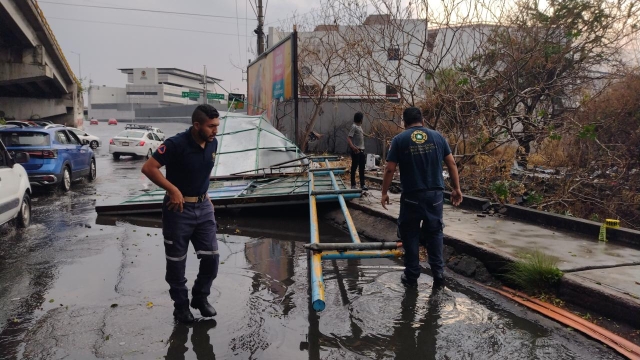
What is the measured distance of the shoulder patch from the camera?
4750 millimetres

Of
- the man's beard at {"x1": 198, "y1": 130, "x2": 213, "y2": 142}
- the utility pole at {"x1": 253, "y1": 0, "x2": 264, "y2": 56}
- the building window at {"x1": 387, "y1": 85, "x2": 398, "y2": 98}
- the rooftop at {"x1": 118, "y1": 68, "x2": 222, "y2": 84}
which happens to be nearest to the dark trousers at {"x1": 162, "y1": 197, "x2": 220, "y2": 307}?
the man's beard at {"x1": 198, "y1": 130, "x2": 213, "y2": 142}

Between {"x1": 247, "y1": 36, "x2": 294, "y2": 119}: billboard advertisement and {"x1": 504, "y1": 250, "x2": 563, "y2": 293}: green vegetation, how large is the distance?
461 inches

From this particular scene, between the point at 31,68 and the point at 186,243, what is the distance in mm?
20878

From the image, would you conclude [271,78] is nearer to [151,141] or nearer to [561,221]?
[151,141]

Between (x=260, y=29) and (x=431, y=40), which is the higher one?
(x=260, y=29)

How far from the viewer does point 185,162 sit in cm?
392

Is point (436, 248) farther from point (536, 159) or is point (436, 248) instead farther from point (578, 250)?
point (536, 159)

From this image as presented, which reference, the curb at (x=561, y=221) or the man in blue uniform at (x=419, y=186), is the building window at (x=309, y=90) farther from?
the man in blue uniform at (x=419, y=186)

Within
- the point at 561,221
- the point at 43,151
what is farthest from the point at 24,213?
the point at 561,221

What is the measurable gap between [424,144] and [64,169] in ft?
33.7

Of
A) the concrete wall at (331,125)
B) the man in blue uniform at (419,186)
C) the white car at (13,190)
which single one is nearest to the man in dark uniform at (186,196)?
the man in blue uniform at (419,186)

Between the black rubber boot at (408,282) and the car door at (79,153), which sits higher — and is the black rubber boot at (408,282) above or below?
below

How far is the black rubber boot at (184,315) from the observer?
4.04 meters

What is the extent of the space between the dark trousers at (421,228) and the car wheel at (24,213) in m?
6.28
